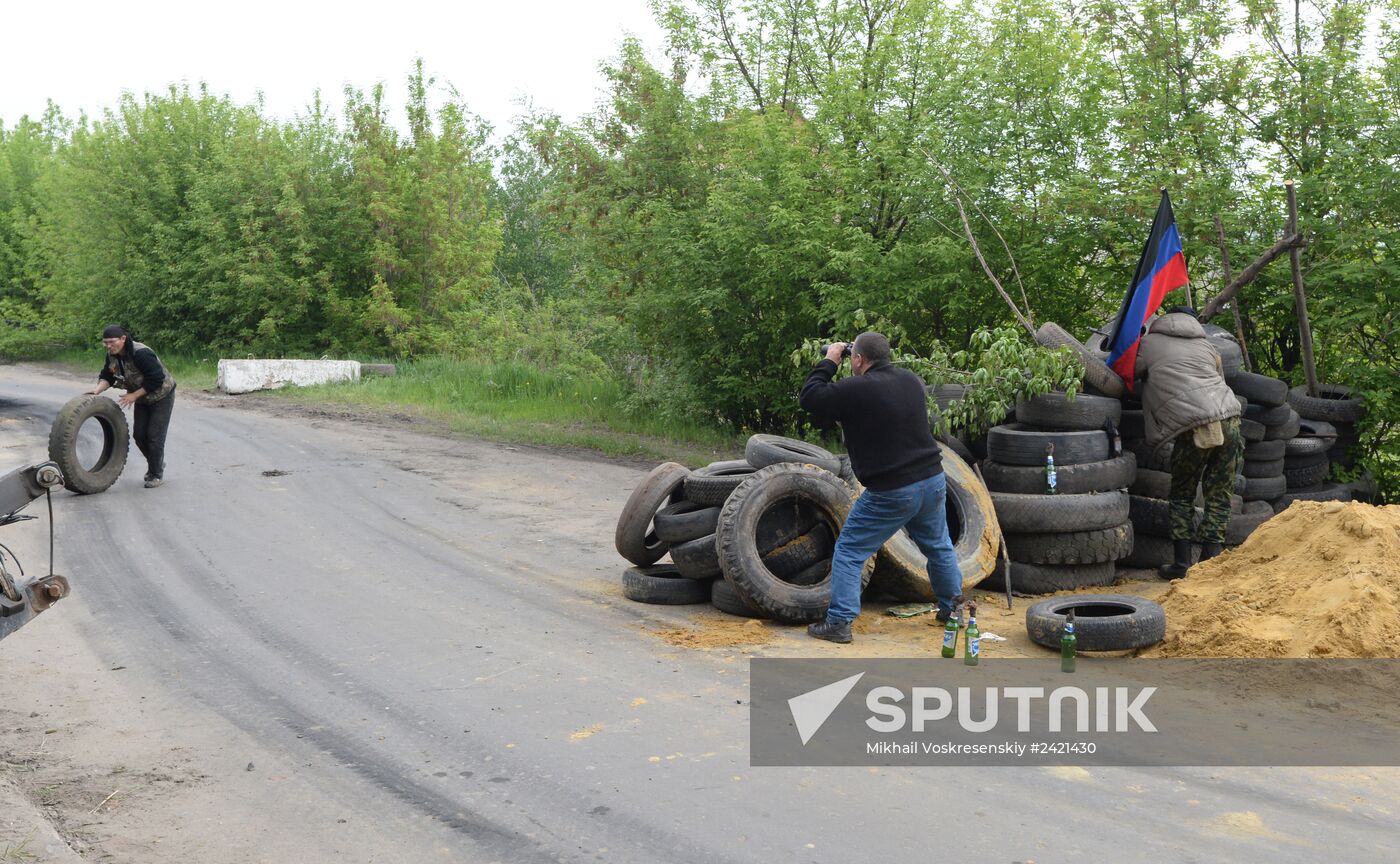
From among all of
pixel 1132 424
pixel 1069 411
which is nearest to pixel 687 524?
pixel 1069 411

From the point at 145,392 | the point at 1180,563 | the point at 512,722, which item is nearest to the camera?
the point at 512,722

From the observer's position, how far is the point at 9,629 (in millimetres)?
5211

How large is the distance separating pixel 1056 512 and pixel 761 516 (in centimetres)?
230

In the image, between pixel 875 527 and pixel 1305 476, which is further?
pixel 1305 476

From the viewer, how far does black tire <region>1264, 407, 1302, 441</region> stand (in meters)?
10.3

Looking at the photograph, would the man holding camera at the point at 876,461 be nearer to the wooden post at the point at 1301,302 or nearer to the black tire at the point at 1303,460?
the black tire at the point at 1303,460

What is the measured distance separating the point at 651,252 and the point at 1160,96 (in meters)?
7.99

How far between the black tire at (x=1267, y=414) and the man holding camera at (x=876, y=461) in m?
4.55

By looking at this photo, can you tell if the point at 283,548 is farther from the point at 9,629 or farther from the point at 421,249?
the point at 421,249

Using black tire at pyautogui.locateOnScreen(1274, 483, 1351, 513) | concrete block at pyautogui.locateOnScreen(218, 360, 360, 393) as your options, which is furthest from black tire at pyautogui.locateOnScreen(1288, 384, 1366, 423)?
concrete block at pyautogui.locateOnScreen(218, 360, 360, 393)

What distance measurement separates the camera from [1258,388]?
10211mm

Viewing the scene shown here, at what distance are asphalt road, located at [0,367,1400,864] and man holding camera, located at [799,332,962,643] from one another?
91 centimetres

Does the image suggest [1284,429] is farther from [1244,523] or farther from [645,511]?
[645,511]

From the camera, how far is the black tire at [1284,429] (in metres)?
10.3
